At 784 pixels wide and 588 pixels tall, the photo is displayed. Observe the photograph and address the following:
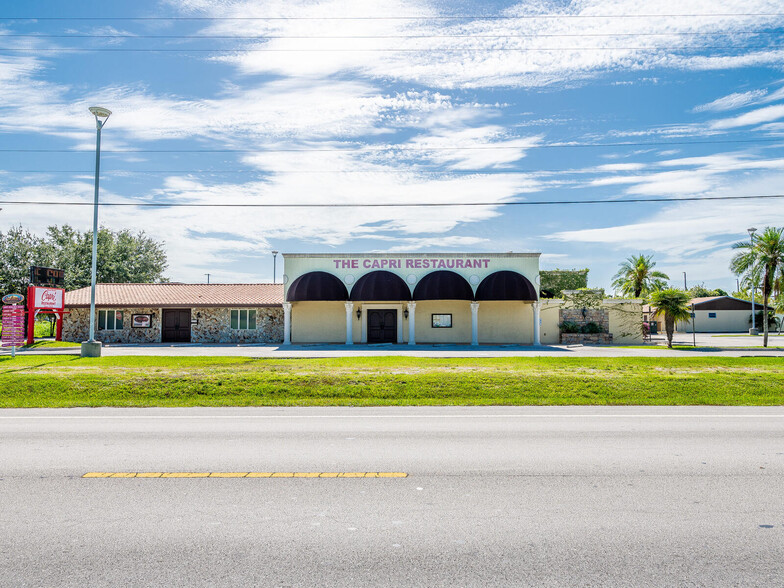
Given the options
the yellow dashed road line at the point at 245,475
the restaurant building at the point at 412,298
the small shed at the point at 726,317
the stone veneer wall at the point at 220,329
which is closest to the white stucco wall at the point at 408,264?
the restaurant building at the point at 412,298

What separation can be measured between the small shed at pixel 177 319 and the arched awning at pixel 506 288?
13484mm

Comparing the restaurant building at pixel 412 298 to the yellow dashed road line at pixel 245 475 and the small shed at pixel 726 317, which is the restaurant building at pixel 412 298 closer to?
the yellow dashed road line at pixel 245 475

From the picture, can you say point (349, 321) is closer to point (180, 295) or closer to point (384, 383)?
point (180, 295)

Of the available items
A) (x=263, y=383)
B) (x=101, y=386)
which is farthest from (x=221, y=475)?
(x=101, y=386)

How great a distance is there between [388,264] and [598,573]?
107 feet

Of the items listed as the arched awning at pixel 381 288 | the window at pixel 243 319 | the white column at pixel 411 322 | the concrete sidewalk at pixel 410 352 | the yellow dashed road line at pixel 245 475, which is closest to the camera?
the yellow dashed road line at pixel 245 475

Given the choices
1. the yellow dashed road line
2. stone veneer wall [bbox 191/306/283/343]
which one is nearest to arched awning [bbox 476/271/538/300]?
stone veneer wall [bbox 191/306/283/343]

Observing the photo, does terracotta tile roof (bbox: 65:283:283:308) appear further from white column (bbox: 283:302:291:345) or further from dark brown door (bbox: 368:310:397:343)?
dark brown door (bbox: 368:310:397:343)

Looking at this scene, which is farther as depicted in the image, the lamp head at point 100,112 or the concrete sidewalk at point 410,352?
the concrete sidewalk at point 410,352

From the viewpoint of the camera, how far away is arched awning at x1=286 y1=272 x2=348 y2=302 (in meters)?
35.4

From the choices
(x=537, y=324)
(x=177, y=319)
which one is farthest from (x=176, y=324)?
(x=537, y=324)

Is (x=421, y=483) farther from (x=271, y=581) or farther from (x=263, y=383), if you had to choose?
(x=263, y=383)

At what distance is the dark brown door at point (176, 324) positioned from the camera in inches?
1523

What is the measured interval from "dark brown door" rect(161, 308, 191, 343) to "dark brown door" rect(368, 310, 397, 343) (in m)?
12.5
